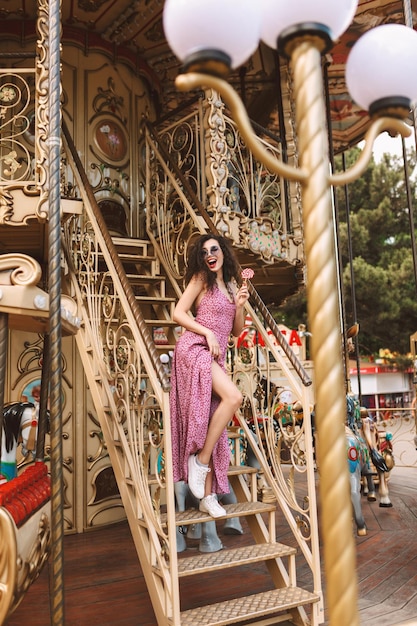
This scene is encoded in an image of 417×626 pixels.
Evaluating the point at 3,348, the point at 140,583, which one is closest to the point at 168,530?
the point at 3,348

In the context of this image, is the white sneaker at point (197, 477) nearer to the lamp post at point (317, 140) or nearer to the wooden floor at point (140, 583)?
the wooden floor at point (140, 583)

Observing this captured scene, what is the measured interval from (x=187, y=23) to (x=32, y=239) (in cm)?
384

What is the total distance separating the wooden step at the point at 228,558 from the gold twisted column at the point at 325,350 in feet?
6.51

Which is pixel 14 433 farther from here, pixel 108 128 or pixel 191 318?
pixel 108 128

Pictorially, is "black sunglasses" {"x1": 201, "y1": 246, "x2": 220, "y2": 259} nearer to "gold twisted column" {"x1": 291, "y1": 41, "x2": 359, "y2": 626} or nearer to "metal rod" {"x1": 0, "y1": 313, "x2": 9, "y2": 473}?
"metal rod" {"x1": 0, "y1": 313, "x2": 9, "y2": 473}

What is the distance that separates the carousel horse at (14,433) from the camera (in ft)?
9.14


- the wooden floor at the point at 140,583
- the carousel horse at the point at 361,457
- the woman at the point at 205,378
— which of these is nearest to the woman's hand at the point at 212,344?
the woman at the point at 205,378

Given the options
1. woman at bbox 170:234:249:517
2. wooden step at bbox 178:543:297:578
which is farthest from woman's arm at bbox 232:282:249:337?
wooden step at bbox 178:543:297:578

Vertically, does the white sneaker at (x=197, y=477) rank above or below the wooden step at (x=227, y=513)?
above

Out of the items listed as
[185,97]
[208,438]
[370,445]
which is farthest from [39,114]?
[370,445]

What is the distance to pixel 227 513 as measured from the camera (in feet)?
11.3

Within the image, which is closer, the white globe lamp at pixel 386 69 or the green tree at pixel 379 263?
the white globe lamp at pixel 386 69

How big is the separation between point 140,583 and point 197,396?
1649mm

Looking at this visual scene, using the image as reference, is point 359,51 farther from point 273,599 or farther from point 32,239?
point 32,239
